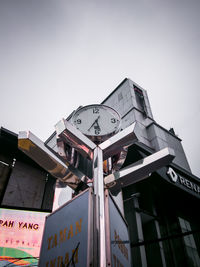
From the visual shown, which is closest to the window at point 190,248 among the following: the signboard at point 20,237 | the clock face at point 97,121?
the signboard at point 20,237

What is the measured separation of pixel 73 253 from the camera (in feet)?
5.75

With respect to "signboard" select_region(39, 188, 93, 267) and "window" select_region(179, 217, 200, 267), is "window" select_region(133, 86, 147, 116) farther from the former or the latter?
"signboard" select_region(39, 188, 93, 267)

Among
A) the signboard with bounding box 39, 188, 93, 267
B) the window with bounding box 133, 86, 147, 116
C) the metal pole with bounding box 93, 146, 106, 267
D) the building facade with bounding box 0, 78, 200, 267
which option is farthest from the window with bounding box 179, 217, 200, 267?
the signboard with bounding box 39, 188, 93, 267

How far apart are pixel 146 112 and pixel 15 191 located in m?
9.02

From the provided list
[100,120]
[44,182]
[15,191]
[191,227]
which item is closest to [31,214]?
[15,191]

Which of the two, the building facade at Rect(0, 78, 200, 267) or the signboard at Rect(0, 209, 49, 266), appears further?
the building facade at Rect(0, 78, 200, 267)

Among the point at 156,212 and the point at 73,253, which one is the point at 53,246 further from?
the point at 156,212

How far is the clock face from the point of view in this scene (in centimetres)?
374

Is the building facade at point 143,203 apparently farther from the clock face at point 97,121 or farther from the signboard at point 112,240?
the signboard at point 112,240

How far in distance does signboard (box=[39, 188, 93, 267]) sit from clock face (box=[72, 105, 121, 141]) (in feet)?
5.72

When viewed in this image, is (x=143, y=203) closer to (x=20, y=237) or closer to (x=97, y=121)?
(x=20, y=237)

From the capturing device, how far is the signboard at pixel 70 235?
170 centimetres

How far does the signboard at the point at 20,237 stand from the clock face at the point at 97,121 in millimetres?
4607

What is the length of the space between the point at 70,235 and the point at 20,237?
557 centimetres
